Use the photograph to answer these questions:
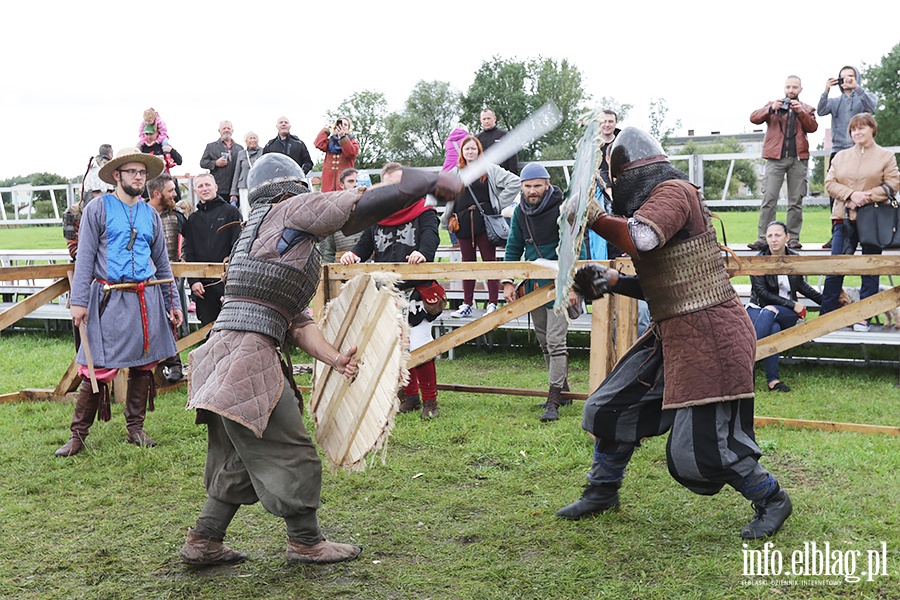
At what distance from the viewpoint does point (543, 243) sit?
6391 millimetres

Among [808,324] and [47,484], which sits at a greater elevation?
[808,324]

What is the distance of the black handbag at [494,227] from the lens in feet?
26.6

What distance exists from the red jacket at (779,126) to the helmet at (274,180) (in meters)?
6.36

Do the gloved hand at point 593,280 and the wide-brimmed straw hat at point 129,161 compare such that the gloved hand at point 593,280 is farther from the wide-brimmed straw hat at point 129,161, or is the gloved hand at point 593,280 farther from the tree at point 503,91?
the tree at point 503,91

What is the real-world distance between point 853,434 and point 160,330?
447cm

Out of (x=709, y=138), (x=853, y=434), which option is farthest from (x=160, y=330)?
(x=709, y=138)

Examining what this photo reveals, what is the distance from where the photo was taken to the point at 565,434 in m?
5.57

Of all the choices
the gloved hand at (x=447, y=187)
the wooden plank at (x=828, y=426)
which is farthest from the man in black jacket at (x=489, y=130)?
the gloved hand at (x=447, y=187)

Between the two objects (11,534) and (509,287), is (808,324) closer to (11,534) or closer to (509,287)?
(509,287)

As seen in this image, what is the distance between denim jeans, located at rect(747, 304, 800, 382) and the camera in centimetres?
701

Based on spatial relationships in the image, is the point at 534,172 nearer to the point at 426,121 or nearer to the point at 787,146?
the point at 787,146

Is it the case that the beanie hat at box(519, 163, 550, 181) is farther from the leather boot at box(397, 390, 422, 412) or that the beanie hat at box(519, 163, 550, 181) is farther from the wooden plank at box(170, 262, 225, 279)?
the wooden plank at box(170, 262, 225, 279)

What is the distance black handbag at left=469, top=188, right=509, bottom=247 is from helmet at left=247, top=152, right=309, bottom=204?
4520mm

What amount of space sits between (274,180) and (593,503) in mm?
2092
